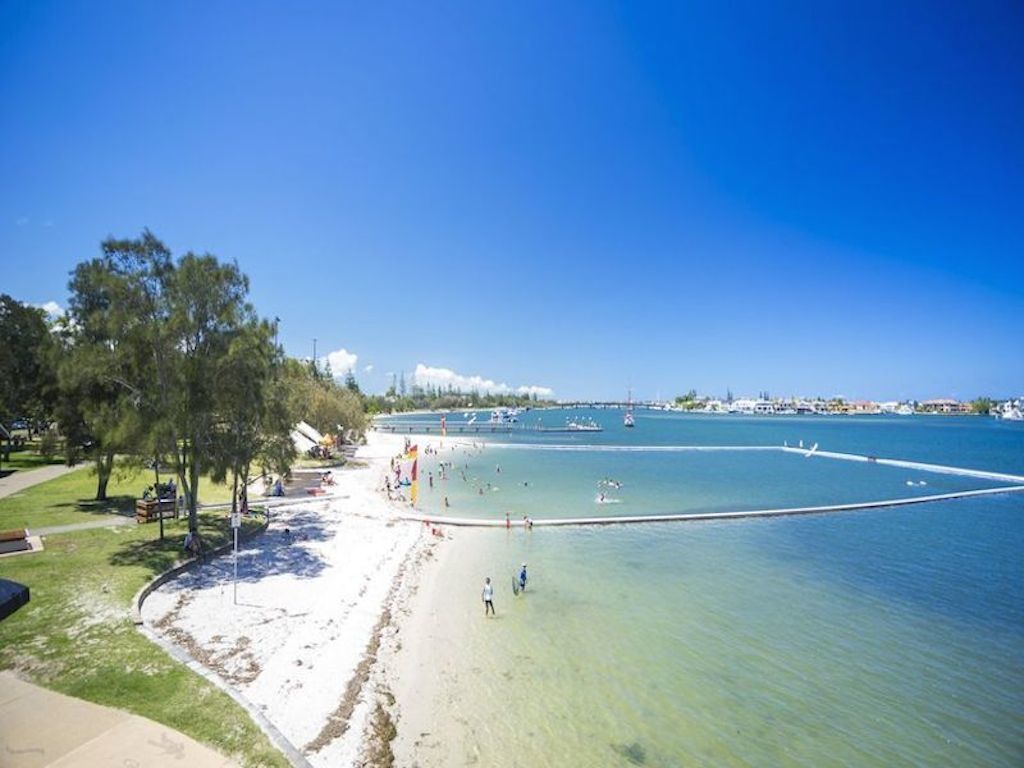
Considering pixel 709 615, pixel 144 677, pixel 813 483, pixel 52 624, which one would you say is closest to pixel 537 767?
pixel 144 677

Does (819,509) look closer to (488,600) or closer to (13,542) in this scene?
(488,600)

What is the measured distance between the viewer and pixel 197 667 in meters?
12.4

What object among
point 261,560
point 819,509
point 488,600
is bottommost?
point 819,509

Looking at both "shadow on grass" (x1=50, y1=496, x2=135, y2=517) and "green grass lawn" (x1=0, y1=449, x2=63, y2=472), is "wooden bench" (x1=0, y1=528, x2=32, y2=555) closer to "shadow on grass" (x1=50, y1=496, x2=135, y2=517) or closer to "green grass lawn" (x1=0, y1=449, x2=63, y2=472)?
"shadow on grass" (x1=50, y1=496, x2=135, y2=517)

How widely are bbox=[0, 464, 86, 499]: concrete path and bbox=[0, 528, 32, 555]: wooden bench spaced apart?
12715 millimetres

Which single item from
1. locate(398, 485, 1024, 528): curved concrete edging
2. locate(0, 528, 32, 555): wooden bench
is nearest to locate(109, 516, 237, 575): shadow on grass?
locate(0, 528, 32, 555): wooden bench

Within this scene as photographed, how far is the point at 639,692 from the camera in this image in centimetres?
1480

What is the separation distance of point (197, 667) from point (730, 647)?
54.3 feet

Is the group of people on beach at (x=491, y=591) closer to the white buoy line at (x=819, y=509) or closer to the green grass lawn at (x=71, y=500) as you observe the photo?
the white buoy line at (x=819, y=509)

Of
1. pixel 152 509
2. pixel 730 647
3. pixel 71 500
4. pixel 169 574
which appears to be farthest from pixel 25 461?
pixel 730 647

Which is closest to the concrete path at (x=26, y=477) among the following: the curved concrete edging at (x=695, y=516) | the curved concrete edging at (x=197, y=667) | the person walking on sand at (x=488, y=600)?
the curved concrete edging at (x=197, y=667)

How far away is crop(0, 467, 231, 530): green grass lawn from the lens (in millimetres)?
23672

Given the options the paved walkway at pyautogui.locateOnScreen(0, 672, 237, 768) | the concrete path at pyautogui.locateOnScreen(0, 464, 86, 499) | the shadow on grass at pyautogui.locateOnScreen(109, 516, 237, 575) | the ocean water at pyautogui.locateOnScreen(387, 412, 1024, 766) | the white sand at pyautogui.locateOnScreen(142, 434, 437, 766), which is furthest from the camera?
the concrete path at pyautogui.locateOnScreen(0, 464, 86, 499)

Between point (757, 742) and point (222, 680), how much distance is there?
1346 cm
